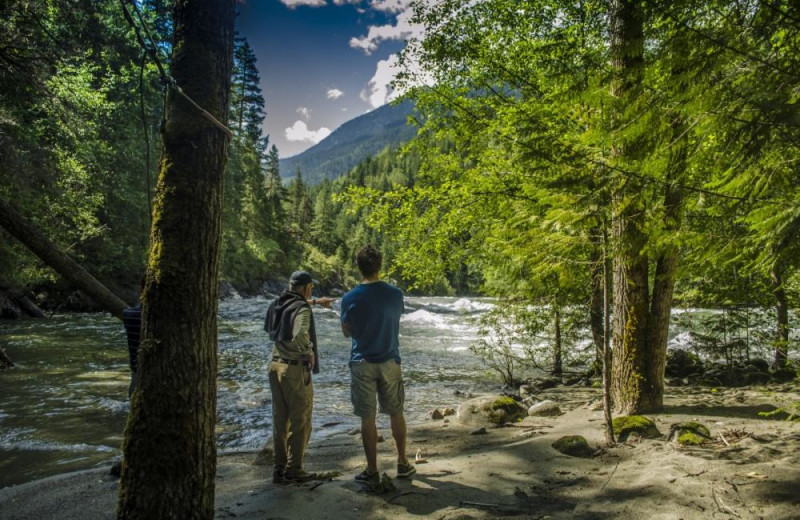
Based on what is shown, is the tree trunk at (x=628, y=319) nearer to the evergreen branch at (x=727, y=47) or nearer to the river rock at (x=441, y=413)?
the evergreen branch at (x=727, y=47)

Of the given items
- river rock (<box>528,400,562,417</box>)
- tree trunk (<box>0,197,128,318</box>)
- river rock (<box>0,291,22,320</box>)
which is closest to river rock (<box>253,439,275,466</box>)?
tree trunk (<box>0,197,128,318</box>)

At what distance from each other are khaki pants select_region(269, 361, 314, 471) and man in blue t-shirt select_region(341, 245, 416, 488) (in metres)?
0.63

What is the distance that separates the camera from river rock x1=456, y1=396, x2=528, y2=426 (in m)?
7.14

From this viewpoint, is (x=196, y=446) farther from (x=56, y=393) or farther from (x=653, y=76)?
(x=56, y=393)

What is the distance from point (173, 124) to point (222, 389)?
876 cm

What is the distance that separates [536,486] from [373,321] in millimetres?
2219

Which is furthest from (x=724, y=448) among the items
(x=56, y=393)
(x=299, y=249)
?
(x=299, y=249)

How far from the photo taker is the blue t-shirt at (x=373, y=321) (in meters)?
4.48

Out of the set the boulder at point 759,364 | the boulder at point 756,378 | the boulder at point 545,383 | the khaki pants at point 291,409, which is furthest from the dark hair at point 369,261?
the boulder at point 759,364

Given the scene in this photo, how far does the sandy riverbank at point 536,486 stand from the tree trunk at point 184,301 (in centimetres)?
115

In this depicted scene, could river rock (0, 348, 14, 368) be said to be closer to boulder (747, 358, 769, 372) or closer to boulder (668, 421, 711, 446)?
boulder (668, 421, 711, 446)

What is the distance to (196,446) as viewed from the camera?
2.84m

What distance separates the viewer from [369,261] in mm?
4715

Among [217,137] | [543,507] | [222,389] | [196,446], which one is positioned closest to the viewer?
[196,446]
